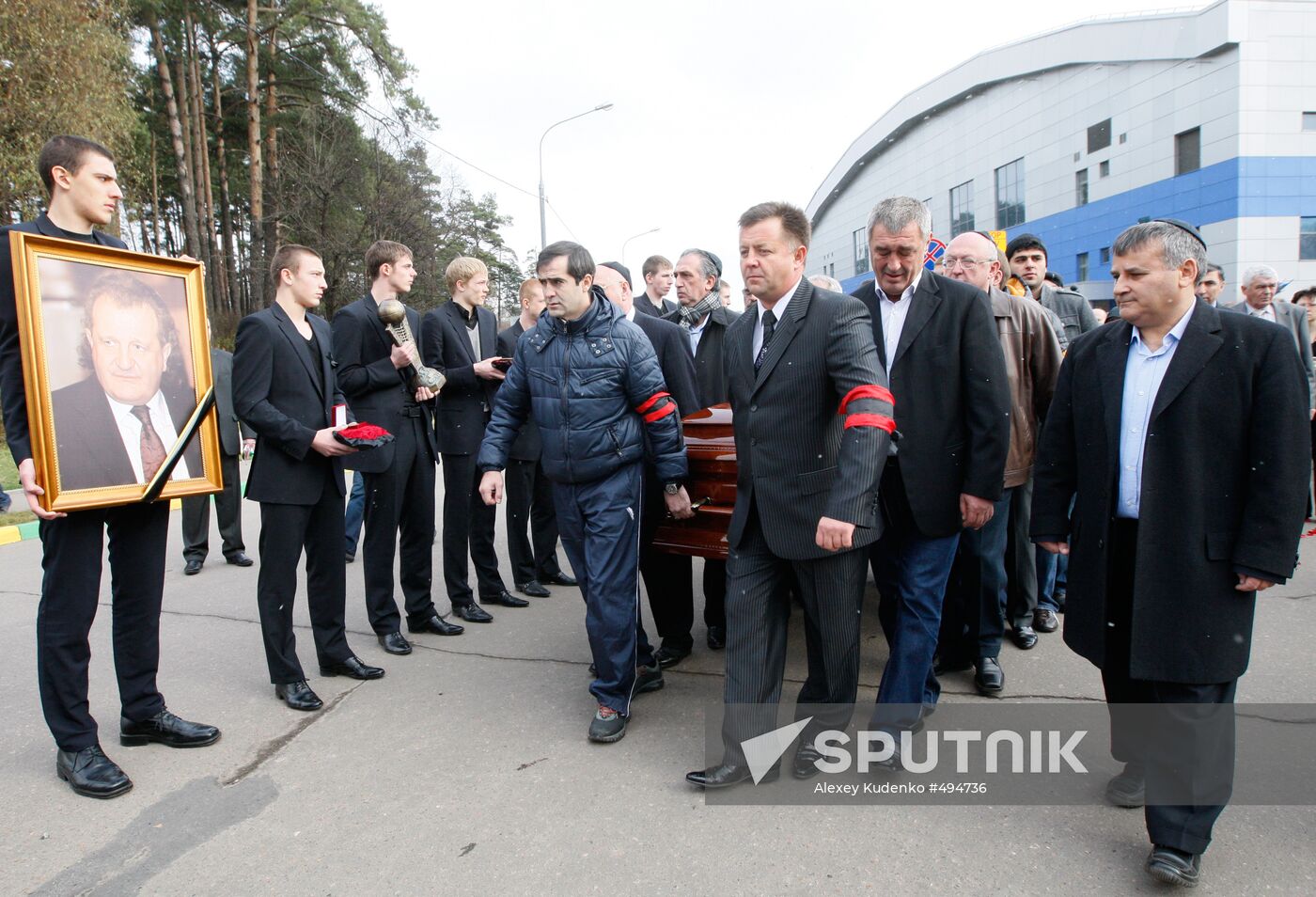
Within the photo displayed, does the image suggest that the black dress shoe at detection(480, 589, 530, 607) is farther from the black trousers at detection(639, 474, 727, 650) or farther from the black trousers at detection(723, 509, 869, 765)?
the black trousers at detection(723, 509, 869, 765)

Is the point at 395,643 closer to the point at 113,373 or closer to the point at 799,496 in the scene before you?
the point at 113,373

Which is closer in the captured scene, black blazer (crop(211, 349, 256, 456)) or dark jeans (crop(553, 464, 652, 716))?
dark jeans (crop(553, 464, 652, 716))

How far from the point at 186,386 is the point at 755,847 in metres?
2.66

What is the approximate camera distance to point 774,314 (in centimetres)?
295

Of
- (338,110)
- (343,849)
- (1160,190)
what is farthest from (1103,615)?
(1160,190)

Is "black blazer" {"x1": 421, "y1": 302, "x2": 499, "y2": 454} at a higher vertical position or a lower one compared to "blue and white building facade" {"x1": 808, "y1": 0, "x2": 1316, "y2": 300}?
lower

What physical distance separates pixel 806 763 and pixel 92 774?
2512 mm

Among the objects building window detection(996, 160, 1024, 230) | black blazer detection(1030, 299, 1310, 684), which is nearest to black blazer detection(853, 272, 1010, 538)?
black blazer detection(1030, 299, 1310, 684)

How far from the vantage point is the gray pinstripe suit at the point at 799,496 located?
2750mm

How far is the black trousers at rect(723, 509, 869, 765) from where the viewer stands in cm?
289

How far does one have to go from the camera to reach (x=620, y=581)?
3449 mm

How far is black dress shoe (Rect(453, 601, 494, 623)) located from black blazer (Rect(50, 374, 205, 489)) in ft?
7.72

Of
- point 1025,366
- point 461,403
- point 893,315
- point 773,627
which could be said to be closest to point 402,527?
point 461,403

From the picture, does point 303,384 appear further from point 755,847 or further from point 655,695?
point 755,847
